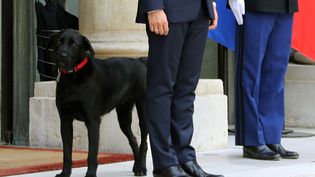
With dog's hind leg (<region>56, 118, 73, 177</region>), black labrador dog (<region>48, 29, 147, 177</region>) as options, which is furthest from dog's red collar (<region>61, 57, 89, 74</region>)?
dog's hind leg (<region>56, 118, 73, 177</region>)

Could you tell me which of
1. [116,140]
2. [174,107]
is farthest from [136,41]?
[174,107]

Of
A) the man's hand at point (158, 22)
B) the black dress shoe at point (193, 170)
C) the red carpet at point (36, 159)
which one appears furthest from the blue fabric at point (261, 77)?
the man's hand at point (158, 22)

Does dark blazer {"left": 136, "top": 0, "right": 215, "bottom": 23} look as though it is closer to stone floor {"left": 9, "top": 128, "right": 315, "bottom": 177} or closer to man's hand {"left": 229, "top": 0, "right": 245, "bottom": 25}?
stone floor {"left": 9, "top": 128, "right": 315, "bottom": 177}

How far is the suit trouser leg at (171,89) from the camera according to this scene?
18.2 feet

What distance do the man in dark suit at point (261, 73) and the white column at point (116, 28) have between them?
1.08 metres

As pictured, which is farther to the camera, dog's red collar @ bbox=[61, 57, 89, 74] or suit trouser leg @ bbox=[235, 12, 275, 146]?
suit trouser leg @ bbox=[235, 12, 275, 146]

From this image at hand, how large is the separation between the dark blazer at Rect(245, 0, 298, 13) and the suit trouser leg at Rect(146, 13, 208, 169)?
5.16 ft

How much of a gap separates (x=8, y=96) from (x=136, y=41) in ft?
6.36

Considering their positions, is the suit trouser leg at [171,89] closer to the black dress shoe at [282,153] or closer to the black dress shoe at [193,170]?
the black dress shoe at [193,170]

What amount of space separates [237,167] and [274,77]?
0.99m

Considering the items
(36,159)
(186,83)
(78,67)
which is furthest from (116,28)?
(186,83)

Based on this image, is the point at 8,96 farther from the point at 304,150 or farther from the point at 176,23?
the point at 176,23

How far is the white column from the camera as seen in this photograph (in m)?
7.98

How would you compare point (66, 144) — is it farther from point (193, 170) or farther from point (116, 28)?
point (116, 28)
